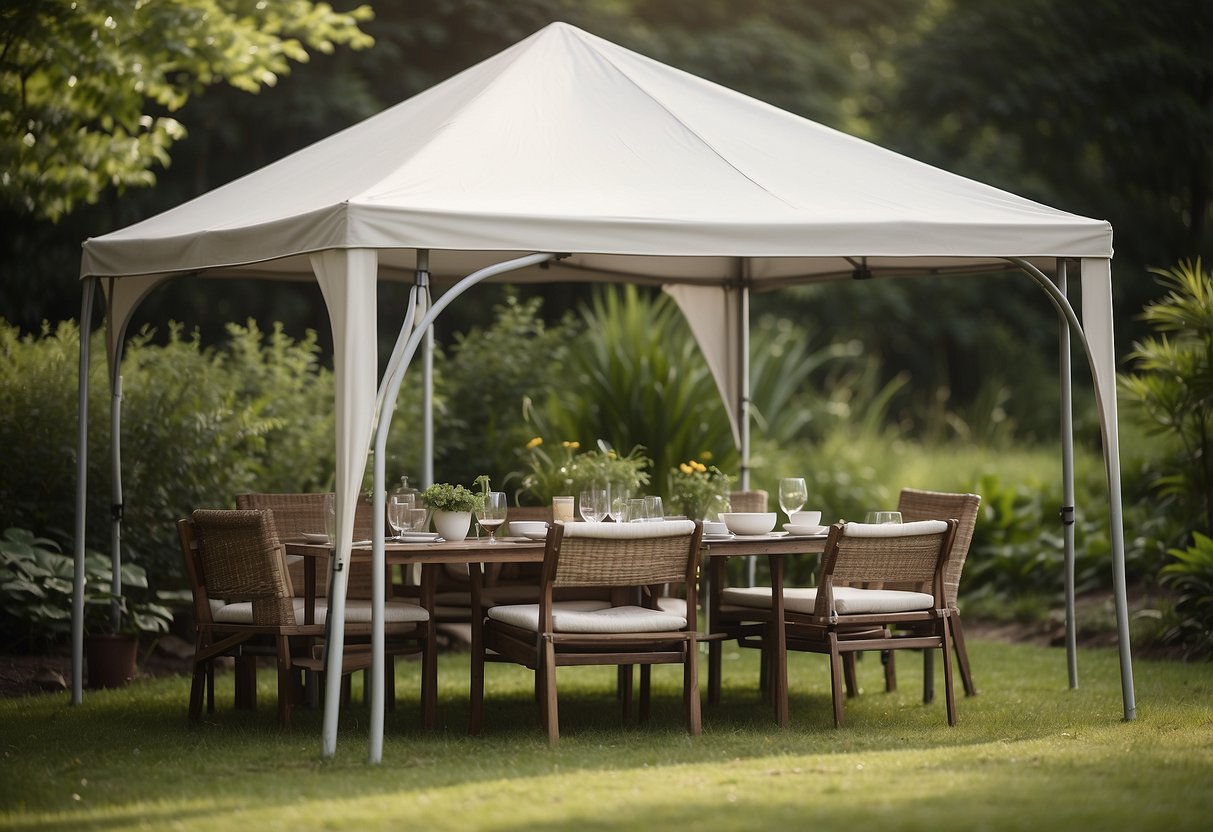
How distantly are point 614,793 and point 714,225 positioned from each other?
2.30 metres

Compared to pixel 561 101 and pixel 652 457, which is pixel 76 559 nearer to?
pixel 561 101

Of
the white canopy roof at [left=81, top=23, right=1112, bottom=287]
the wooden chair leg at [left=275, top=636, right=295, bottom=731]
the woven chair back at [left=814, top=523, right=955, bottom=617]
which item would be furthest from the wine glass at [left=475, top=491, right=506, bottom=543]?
the woven chair back at [left=814, top=523, right=955, bottom=617]

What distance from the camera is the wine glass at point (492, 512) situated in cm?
631

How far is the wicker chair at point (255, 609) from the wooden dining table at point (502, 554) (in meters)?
0.11

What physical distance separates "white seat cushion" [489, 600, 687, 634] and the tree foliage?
5373 mm

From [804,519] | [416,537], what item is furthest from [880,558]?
[416,537]

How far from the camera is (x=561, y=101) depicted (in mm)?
6895

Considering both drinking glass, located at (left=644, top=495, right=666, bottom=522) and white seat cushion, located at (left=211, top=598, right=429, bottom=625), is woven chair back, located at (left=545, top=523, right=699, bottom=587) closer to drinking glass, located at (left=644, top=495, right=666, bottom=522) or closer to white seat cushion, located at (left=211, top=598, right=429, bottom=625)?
drinking glass, located at (left=644, top=495, right=666, bottom=522)

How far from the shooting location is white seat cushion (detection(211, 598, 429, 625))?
20.5ft

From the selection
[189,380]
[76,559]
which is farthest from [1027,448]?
[76,559]

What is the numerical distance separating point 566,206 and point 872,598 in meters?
2.09

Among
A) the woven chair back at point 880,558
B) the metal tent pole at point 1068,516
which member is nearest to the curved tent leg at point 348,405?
the woven chair back at point 880,558

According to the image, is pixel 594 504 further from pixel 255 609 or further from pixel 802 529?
pixel 255 609

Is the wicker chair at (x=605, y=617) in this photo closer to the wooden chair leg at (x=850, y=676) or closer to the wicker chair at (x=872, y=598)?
the wicker chair at (x=872, y=598)
